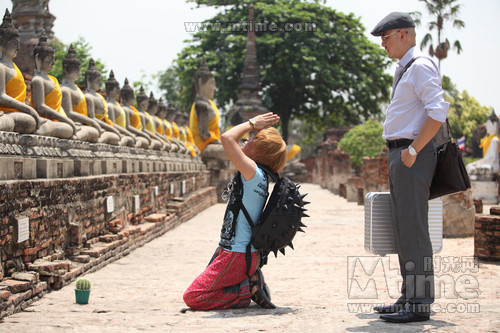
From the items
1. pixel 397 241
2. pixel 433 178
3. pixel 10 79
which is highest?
pixel 10 79

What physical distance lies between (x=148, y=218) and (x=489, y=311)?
18.8 feet

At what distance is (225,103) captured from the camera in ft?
107

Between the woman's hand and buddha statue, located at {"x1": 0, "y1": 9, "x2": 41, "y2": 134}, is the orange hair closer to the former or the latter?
the woman's hand

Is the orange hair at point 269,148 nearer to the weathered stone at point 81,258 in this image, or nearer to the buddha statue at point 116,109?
the weathered stone at point 81,258

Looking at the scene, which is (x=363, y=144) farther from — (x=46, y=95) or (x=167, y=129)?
(x=46, y=95)

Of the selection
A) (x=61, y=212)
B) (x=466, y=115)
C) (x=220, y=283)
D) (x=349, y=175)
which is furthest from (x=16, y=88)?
(x=466, y=115)

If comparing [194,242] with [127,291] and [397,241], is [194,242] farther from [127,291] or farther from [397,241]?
[397,241]

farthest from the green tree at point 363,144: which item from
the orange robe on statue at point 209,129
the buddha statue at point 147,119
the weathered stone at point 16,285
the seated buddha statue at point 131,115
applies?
the weathered stone at point 16,285

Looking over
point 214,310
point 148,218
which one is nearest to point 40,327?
point 214,310

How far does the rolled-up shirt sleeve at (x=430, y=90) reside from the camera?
11.1 ft

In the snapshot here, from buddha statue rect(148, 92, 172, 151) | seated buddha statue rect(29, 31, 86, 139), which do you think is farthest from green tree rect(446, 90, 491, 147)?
seated buddha statue rect(29, 31, 86, 139)

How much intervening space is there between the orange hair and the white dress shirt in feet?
2.23

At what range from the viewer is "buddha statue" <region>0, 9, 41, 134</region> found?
5.04 metres

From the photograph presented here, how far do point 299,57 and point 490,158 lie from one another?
13840 mm
